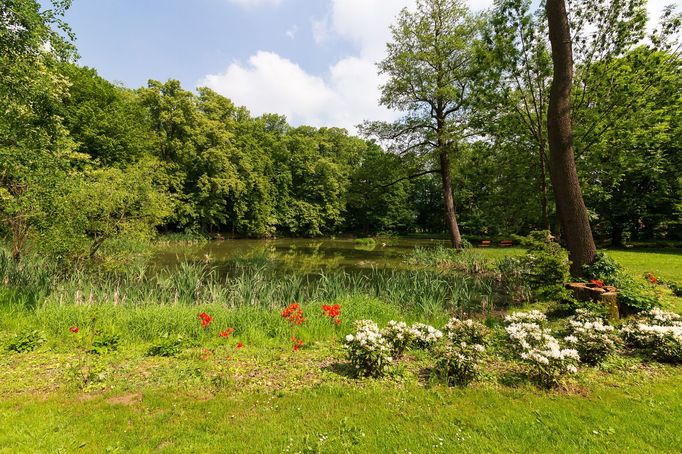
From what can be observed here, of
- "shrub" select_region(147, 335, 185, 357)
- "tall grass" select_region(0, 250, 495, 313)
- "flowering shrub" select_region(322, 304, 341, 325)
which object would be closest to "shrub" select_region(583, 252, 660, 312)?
"tall grass" select_region(0, 250, 495, 313)

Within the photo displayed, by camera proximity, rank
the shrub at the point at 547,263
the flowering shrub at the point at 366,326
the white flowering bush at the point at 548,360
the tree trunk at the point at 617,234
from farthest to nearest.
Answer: the tree trunk at the point at 617,234, the shrub at the point at 547,263, the flowering shrub at the point at 366,326, the white flowering bush at the point at 548,360

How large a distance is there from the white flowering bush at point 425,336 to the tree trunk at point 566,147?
4.48 m

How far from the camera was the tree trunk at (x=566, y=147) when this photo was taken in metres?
7.11

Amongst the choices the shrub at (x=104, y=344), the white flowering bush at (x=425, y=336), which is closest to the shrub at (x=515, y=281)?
the white flowering bush at (x=425, y=336)

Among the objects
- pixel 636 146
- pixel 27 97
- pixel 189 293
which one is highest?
pixel 636 146

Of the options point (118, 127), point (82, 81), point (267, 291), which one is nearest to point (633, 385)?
point (267, 291)

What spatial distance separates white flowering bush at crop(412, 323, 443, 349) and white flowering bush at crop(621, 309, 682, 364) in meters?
2.71

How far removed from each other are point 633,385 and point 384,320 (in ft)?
12.4

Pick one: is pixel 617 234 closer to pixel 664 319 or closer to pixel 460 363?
pixel 664 319

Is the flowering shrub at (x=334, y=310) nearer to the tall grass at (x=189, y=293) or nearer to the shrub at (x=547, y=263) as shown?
the tall grass at (x=189, y=293)

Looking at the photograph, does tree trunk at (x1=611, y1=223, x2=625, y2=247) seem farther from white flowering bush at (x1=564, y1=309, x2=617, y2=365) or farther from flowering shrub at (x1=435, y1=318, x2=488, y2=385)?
flowering shrub at (x1=435, y1=318, x2=488, y2=385)

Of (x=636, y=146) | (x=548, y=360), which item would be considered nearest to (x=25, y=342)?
(x=548, y=360)

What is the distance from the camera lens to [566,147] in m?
7.13

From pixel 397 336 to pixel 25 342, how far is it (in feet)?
17.8
